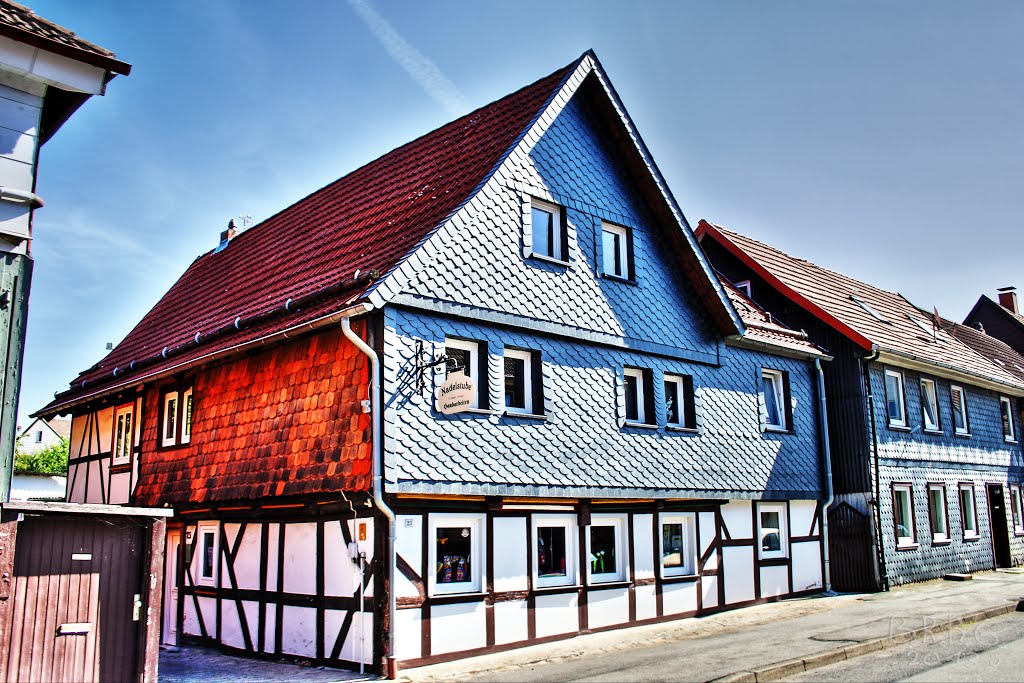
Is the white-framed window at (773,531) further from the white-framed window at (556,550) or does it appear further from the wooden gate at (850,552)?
the white-framed window at (556,550)

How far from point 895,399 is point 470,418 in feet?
48.3

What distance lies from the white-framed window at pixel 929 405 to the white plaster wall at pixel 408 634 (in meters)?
17.3

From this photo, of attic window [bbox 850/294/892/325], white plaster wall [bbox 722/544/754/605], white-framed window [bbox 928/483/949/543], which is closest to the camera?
white plaster wall [bbox 722/544/754/605]

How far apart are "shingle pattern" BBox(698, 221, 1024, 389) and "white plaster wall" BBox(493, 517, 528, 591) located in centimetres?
1168

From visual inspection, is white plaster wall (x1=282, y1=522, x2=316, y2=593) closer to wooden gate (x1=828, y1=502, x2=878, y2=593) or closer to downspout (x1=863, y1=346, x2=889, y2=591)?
wooden gate (x1=828, y1=502, x2=878, y2=593)

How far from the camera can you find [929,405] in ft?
82.5

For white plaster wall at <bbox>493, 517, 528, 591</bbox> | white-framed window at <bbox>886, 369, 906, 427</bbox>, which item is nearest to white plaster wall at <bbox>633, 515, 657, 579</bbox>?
white plaster wall at <bbox>493, 517, 528, 591</bbox>

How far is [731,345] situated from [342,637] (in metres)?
10.2

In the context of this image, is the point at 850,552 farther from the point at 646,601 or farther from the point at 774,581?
the point at 646,601

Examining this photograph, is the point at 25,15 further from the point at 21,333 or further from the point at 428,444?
the point at 428,444

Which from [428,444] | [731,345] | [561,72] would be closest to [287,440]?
[428,444]

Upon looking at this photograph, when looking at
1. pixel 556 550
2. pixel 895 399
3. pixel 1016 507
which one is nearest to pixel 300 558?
pixel 556 550

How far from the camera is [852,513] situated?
2139 centimetres

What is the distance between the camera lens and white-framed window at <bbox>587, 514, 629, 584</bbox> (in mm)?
15359
